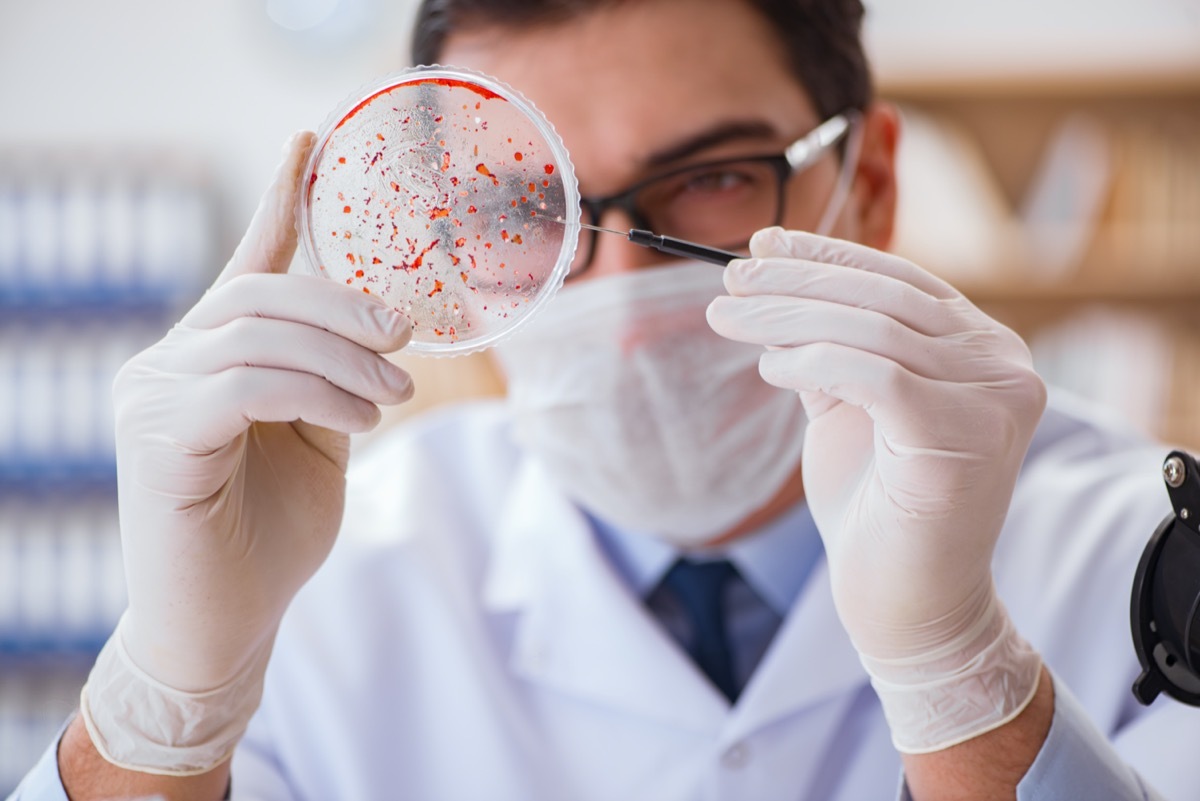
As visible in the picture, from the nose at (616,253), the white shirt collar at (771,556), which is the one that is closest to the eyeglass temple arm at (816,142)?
the nose at (616,253)

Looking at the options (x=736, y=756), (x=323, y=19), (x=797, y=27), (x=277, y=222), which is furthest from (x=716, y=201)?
(x=323, y=19)

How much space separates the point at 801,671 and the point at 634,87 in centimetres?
79

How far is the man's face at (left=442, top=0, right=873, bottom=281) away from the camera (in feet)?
4.34

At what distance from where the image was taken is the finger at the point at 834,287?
983 millimetres

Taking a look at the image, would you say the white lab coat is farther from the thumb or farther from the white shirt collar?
the thumb

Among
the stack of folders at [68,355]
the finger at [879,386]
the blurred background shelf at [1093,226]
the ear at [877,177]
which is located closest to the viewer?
the finger at [879,386]

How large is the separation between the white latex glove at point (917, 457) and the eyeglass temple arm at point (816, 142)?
426 mm

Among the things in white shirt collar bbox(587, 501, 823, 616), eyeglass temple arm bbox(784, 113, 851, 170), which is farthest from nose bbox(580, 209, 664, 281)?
white shirt collar bbox(587, 501, 823, 616)

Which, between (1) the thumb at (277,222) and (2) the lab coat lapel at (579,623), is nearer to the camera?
(1) the thumb at (277,222)

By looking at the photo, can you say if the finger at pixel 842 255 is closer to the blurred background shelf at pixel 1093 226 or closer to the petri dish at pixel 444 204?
the petri dish at pixel 444 204

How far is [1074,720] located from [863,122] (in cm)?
96

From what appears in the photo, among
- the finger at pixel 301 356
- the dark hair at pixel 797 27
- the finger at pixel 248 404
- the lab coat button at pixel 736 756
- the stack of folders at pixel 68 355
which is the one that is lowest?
the stack of folders at pixel 68 355

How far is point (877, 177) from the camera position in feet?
5.41

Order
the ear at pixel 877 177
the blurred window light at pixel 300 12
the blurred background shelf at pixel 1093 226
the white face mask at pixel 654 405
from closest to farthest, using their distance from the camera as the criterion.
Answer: the white face mask at pixel 654 405
the ear at pixel 877 177
the blurred background shelf at pixel 1093 226
the blurred window light at pixel 300 12
